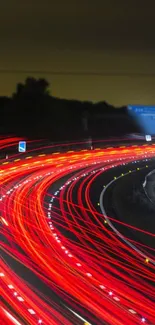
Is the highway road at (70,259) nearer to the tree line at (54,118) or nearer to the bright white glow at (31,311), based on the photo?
the bright white glow at (31,311)

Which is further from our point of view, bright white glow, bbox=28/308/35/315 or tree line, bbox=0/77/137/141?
tree line, bbox=0/77/137/141

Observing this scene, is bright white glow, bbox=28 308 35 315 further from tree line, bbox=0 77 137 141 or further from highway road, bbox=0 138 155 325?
tree line, bbox=0 77 137 141

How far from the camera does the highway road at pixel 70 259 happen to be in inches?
460

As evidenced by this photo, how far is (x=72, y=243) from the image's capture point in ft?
64.3

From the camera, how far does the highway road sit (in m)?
11.7

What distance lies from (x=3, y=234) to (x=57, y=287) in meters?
7.28

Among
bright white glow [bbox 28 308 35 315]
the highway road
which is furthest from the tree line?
bright white glow [bbox 28 308 35 315]

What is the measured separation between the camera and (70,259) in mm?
16922

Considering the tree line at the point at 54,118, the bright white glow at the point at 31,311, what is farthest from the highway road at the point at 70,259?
the tree line at the point at 54,118

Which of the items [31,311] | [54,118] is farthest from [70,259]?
[54,118]

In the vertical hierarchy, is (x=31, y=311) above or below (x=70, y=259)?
above

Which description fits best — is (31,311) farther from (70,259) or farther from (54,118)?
(54,118)

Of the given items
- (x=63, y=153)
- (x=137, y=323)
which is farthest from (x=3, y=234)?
(x=63, y=153)

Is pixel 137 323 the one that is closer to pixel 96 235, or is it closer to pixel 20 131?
pixel 96 235
